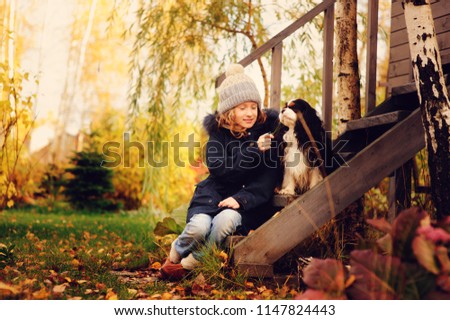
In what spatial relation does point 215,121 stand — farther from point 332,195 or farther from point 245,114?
point 332,195

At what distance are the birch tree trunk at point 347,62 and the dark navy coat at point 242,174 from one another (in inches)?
27.7

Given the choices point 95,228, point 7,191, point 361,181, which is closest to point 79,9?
point 95,228

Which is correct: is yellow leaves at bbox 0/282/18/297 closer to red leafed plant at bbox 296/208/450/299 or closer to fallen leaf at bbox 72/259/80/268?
fallen leaf at bbox 72/259/80/268

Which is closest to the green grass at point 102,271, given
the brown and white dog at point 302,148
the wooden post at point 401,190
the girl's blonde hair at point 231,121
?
the brown and white dog at point 302,148

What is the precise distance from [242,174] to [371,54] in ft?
4.41

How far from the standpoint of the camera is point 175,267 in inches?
136

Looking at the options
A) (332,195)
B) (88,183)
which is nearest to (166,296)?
(332,195)

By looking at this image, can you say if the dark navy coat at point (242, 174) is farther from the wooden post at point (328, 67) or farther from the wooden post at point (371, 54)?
the wooden post at point (371, 54)

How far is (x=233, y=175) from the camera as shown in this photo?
350cm

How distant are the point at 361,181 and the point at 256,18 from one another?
3425 millimetres

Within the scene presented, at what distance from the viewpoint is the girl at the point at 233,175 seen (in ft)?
11.2

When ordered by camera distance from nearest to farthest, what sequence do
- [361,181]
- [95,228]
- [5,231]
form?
[361,181] → [5,231] → [95,228]

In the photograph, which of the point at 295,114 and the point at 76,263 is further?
the point at 76,263
